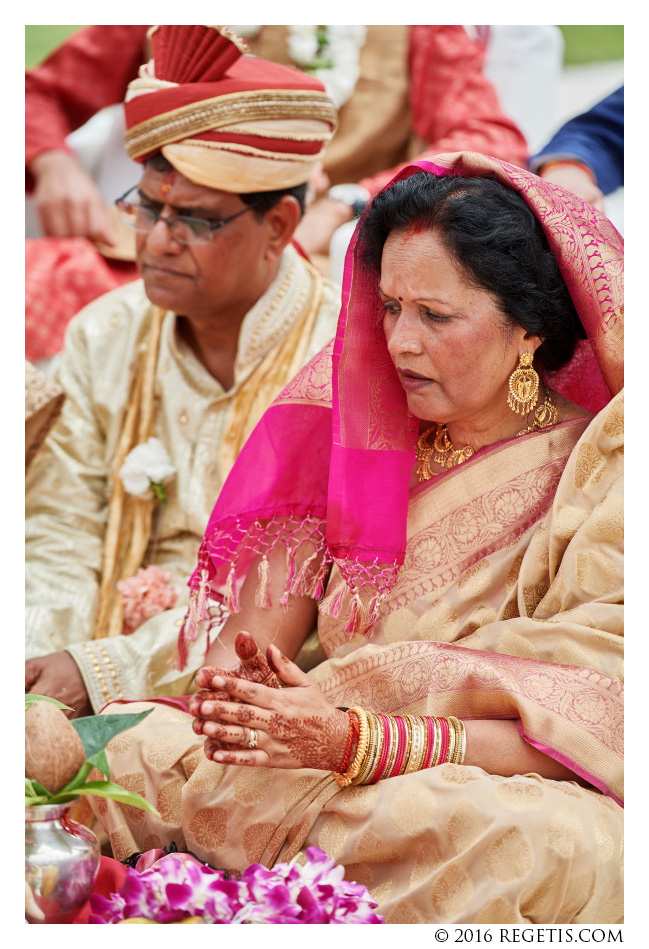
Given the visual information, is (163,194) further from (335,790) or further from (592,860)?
(592,860)

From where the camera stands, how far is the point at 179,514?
12.2ft

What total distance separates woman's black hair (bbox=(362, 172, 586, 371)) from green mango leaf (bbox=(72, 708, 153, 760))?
1101mm

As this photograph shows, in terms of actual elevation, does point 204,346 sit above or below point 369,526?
above

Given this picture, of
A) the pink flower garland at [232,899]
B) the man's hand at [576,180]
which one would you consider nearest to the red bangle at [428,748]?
the pink flower garland at [232,899]

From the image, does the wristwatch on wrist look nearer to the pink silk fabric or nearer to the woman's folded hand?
the pink silk fabric

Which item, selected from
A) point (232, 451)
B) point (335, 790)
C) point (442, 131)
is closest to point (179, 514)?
point (232, 451)

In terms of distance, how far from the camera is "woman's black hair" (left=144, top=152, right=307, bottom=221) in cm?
365

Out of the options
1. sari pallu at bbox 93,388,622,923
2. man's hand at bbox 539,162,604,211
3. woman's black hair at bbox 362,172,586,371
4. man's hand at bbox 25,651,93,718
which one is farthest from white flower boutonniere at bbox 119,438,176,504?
man's hand at bbox 539,162,604,211

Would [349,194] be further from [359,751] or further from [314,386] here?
[359,751]

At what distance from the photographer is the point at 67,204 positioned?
4750mm

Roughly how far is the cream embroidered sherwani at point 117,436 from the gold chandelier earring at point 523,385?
117 cm

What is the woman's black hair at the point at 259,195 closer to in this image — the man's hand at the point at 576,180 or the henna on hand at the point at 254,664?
the man's hand at the point at 576,180

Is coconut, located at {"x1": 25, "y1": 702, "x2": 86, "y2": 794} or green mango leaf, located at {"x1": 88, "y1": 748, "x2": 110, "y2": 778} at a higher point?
coconut, located at {"x1": 25, "y1": 702, "x2": 86, "y2": 794}
